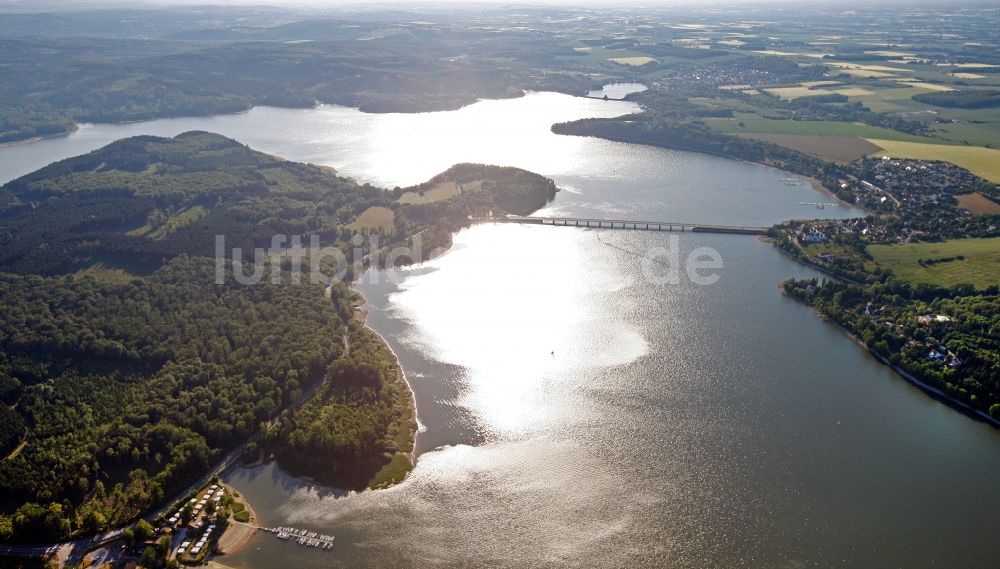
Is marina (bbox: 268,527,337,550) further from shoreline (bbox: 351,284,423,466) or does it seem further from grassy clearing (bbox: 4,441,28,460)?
grassy clearing (bbox: 4,441,28,460)

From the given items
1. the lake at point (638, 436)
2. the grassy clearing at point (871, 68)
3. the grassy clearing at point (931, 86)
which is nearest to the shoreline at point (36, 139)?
the lake at point (638, 436)

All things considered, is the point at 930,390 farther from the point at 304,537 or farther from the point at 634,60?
the point at 634,60

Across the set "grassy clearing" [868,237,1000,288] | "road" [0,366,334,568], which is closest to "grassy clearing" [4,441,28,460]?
"road" [0,366,334,568]

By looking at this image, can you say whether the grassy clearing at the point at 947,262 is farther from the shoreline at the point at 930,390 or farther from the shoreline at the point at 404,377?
the shoreline at the point at 404,377

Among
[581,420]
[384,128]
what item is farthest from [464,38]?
[581,420]

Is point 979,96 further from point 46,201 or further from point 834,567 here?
point 46,201

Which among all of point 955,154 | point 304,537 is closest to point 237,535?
point 304,537
